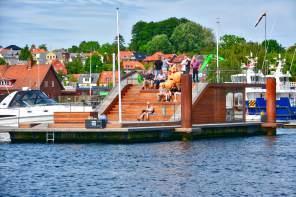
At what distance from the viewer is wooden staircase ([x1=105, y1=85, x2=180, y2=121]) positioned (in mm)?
50672

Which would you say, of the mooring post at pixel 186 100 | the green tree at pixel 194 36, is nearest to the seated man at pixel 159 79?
the mooring post at pixel 186 100

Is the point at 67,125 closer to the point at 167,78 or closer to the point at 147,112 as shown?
the point at 147,112

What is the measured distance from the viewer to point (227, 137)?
51.2m

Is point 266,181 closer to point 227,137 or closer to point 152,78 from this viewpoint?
point 227,137

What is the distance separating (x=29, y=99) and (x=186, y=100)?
37.0 ft

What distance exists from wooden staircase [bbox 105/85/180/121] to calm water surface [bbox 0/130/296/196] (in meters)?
3.65

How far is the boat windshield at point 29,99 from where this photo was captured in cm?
5325

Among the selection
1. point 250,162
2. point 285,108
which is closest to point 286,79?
point 285,108

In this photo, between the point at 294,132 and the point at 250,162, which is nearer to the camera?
the point at 250,162

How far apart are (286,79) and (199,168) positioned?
1673 inches

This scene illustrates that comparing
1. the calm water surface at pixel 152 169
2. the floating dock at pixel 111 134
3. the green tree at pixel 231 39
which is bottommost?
the calm water surface at pixel 152 169

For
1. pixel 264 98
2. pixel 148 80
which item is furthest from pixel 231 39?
pixel 148 80

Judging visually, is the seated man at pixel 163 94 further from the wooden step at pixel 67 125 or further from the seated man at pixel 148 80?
the wooden step at pixel 67 125

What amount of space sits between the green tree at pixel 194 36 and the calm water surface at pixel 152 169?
135m
